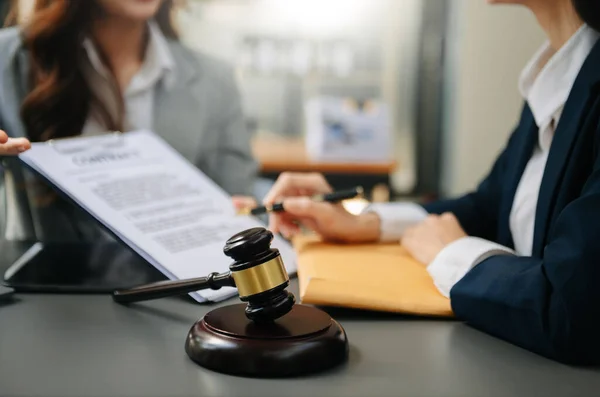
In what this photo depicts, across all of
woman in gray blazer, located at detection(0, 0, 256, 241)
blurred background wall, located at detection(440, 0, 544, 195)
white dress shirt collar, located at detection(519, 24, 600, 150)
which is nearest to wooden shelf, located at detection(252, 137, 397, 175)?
blurred background wall, located at detection(440, 0, 544, 195)

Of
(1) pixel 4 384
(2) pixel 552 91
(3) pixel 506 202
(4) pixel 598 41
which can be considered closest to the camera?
(1) pixel 4 384

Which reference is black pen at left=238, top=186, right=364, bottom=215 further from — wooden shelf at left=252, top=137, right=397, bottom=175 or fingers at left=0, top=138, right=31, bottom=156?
wooden shelf at left=252, top=137, right=397, bottom=175

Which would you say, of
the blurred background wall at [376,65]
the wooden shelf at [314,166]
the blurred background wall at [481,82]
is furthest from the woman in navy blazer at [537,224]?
the blurred background wall at [376,65]

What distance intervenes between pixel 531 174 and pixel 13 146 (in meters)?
0.74

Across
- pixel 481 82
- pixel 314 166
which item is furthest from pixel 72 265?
pixel 481 82

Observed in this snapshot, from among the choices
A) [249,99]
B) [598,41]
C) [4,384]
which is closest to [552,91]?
[598,41]

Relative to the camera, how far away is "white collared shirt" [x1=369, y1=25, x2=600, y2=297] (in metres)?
0.84

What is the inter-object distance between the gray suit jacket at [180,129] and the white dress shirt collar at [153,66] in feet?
0.06

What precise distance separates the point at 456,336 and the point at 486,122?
2.66 m

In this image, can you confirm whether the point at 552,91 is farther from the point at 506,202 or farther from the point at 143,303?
the point at 143,303

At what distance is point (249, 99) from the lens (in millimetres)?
4777

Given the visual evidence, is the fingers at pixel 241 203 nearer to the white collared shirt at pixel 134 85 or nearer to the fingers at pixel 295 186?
the fingers at pixel 295 186

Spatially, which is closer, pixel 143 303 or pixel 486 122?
pixel 143 303

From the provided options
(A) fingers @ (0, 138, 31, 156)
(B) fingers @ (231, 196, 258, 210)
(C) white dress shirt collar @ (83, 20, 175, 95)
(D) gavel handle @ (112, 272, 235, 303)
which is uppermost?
(C) white dress shirt collar @ (83, 20, 175, 95)
